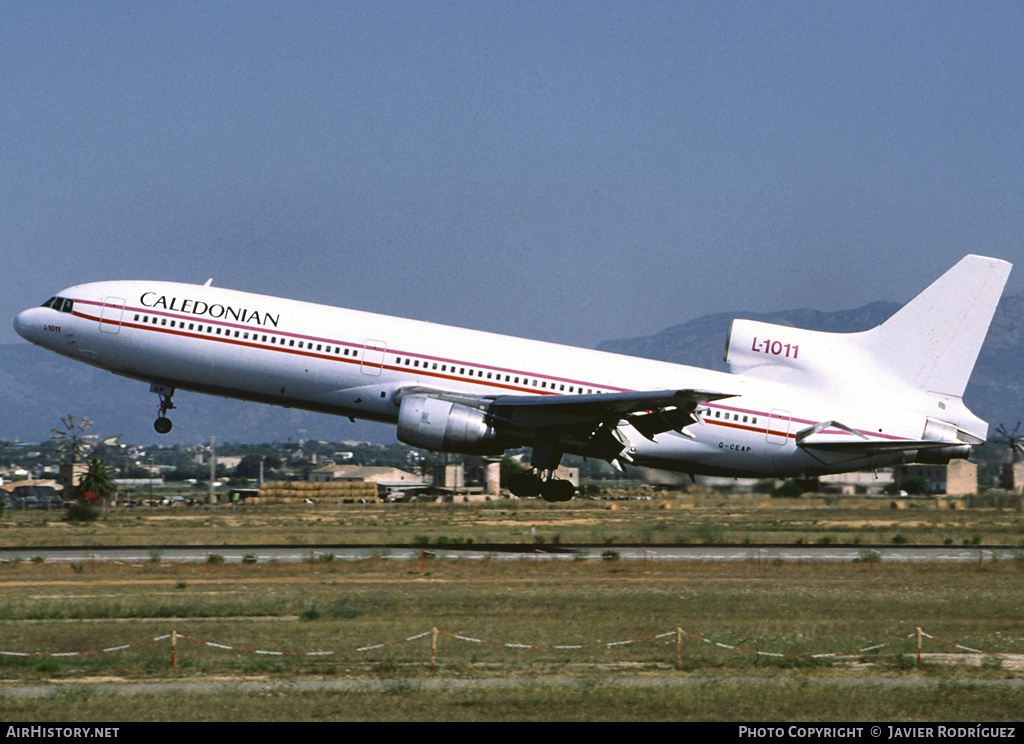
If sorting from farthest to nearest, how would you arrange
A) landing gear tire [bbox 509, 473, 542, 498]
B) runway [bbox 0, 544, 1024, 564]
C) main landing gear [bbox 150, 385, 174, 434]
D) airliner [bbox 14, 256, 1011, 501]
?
landing gear tire [bbox 509, 473, 542, 498], main landing gear [bbox 150, 385, 174, 434], airliner [bbox 14, 256, 1011, 501], runway [bbox 0, 544, 1024, 564]

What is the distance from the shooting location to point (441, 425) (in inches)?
1539

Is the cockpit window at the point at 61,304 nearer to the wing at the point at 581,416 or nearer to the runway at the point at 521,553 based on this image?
the runway at the point at 521,553

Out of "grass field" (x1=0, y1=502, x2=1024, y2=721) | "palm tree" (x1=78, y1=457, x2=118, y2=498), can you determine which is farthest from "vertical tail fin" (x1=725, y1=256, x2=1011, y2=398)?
"palm tree" (x1=78, y1=457, x2=118, y2=498)

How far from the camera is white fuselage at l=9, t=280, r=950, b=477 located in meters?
40.1

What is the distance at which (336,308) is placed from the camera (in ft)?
134

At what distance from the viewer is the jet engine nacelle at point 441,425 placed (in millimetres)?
39000

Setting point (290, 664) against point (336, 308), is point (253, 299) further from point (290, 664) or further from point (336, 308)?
point (290, 664)

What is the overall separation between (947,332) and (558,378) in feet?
48.6

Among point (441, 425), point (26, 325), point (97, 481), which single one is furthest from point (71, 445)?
point (441, 425)

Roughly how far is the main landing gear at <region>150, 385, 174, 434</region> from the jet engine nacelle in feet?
28.7

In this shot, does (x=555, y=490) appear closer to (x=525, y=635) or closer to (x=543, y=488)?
(x=543, y=488)

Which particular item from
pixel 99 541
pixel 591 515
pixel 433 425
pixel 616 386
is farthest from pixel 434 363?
pixel 591 515

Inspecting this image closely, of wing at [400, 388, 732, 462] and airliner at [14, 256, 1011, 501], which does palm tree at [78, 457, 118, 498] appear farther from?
wing at [400, 388, 732, 462]

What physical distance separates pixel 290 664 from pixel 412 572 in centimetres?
1398
